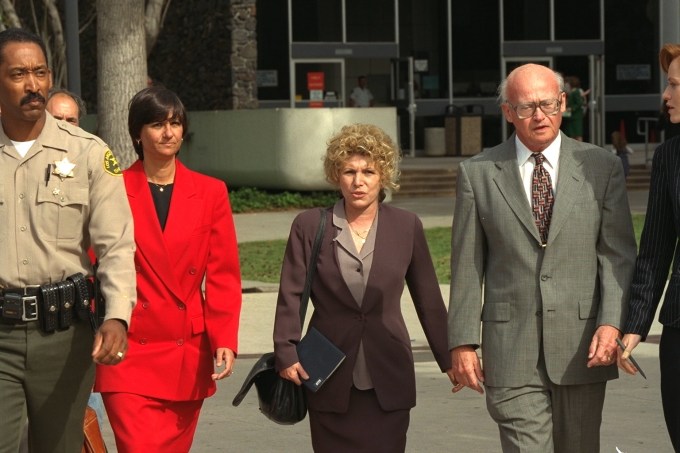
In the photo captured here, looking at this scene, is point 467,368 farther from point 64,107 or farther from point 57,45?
point 57,45

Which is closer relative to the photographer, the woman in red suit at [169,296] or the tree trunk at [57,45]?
the woman in red suit at [169,296]

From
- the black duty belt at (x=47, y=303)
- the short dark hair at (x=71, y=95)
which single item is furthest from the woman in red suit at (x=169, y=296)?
the short dark hair at (x=71, y=95)

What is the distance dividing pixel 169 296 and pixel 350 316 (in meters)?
0.71

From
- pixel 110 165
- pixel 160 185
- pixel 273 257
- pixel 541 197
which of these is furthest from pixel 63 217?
pixel 273 257

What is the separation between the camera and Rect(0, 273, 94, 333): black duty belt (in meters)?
4.81

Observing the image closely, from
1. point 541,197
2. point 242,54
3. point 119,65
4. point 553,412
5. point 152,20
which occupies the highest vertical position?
point 152,20

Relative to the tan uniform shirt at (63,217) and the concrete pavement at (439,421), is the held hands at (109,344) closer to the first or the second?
the tan uniform shirt at (63,217)

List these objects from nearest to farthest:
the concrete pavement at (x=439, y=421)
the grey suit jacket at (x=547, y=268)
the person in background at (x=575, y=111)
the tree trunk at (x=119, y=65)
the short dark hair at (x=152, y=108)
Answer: the grey suit jacket at (x=547, y=268) → the short dark hair at (x=152, y=108) → the concrete pavement at (x=439, y=421) → the tree trunk at (x=119, y=65) → the person in background at (x=575, y=111)

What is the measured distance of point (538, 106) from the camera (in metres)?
5.28

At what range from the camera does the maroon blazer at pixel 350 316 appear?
5652mm

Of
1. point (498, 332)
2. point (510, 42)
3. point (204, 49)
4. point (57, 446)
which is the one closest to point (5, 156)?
point (57, 446)

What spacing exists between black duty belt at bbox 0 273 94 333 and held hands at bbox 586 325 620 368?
1.75m

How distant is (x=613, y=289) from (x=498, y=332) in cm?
45

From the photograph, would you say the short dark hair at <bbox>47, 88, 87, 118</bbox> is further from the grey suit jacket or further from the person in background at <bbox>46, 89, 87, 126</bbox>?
the grey suit jacket
